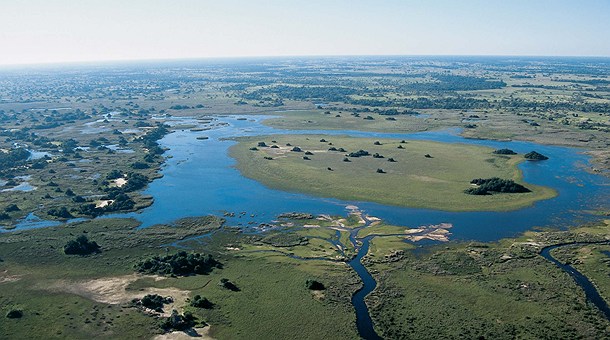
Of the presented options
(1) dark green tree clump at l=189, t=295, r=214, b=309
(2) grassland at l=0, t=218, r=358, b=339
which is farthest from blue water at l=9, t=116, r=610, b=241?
(1) dark green tree clump at l=189, t=295, r=214, b=309

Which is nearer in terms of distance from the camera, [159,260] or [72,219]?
[159,260]

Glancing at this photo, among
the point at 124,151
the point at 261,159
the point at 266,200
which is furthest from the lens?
the point at 124,151

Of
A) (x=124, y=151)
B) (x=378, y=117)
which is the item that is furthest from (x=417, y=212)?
(x=378, y=117)

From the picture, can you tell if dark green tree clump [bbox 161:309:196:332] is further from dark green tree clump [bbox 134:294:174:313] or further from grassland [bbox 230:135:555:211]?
grassland [bbox 230:135:555:211]

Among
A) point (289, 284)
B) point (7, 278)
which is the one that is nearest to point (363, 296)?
point (289, 284)

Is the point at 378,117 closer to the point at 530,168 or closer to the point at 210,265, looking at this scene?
the point at 530,168

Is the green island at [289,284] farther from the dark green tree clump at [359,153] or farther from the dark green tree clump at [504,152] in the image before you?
the dark green tree clump at [504,152]
